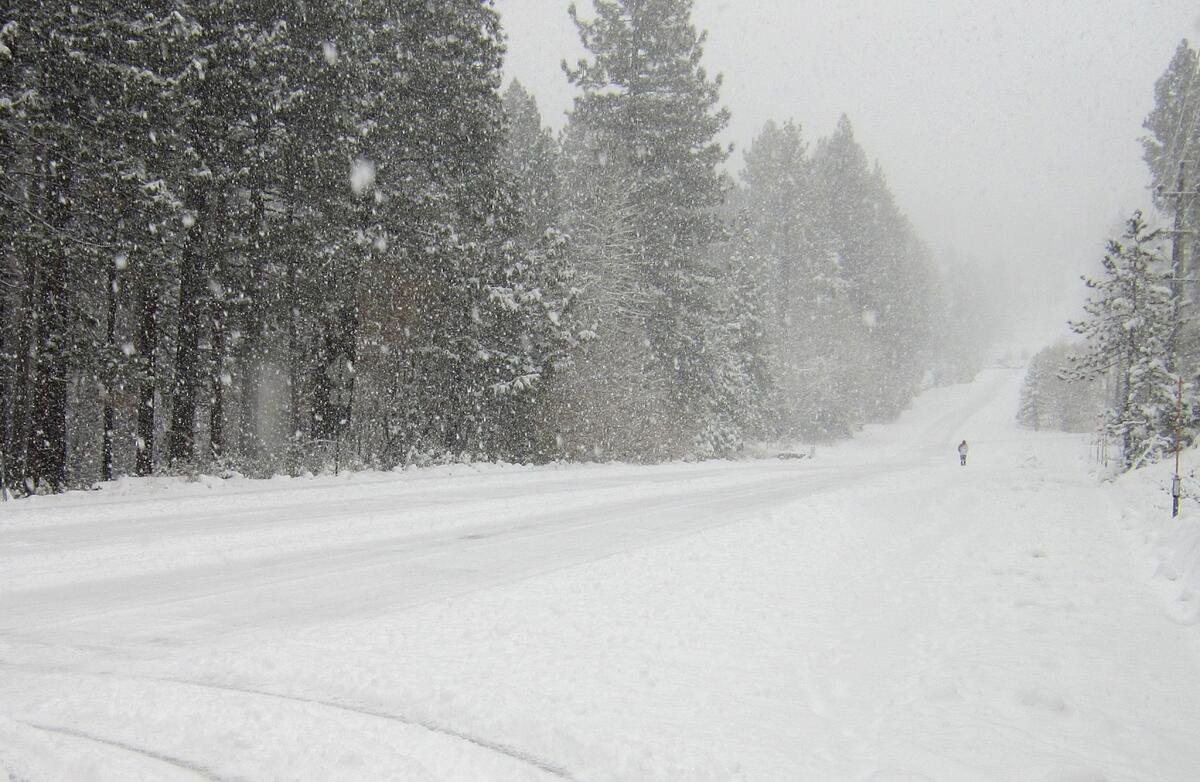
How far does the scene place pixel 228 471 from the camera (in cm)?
1493

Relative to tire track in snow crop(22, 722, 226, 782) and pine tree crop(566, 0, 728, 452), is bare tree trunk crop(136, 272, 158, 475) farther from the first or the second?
pine tree crop(566, 0, 728, 452)

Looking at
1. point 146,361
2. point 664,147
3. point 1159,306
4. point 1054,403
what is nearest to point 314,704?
point 146,361

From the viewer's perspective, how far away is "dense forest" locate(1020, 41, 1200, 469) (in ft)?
77.8

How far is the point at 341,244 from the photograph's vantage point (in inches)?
701

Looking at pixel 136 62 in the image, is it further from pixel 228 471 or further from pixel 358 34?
pixel 228 471

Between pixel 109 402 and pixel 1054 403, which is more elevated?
pixel 1054 403

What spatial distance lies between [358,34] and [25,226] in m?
8.81

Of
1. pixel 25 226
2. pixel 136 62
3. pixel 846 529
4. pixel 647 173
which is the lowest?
pixel 846 529

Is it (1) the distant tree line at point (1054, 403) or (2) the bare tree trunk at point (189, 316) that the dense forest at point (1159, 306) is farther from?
(1) the distant tree line at point (1054, 403)

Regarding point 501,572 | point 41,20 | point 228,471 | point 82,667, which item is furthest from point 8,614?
point 41,20

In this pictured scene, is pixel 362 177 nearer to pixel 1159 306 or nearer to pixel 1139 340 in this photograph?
pixel 1139 340

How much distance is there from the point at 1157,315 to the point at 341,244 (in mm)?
26963

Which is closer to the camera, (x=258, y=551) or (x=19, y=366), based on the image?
(x=258, y=551)

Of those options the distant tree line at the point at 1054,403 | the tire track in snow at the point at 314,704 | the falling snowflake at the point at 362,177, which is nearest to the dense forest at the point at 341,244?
the falling snowflake at the point at 362,177
